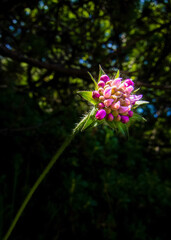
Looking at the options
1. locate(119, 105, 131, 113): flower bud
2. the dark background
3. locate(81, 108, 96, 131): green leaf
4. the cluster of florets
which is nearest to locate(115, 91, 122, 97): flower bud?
the cluster of florets

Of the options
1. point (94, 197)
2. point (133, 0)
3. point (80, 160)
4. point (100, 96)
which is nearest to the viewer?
point (100, 96)

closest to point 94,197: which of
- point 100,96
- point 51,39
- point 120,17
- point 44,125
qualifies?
point 44,125

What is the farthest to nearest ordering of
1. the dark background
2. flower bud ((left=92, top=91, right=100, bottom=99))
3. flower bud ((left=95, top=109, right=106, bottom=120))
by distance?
the dark background < flower bud ((left=92, top=91, right=100, bottom=99)) < flower bud ((left=95, top=109, right=106, bottom=120))

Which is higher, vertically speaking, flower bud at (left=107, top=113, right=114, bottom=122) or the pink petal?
the pink petal

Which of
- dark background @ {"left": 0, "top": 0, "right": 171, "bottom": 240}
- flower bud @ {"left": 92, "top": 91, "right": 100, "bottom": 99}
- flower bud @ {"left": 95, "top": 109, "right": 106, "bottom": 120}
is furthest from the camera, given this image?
dark background @ {"left": 0, "top": 0, "right": 171, "bottom": 240}

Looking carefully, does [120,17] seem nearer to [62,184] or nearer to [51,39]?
[51,39]

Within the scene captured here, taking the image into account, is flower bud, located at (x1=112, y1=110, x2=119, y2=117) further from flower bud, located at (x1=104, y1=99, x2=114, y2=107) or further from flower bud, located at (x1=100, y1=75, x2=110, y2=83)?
flower bud, located at (x1=100, y1=75, x2=110, y2=83)

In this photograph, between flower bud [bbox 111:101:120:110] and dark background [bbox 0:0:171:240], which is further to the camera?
dark background [bbox 0:0:171:240]

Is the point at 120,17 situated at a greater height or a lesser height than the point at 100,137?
greater
